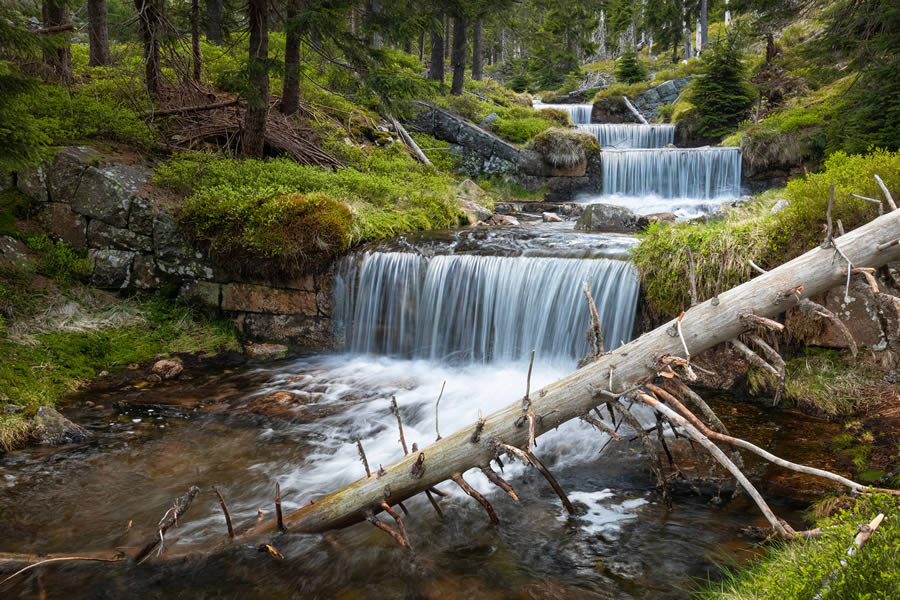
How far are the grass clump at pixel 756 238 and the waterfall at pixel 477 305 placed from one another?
1.41 feet

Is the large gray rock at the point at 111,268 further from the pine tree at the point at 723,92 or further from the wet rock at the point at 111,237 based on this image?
the pine tree at the point at 723,92

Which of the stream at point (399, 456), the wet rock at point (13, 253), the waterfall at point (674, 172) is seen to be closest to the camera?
the stream at point (399, 456)

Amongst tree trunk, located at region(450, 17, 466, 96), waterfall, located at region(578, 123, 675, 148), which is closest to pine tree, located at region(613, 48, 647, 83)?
waterfall, located at region(578, 123, 675, 148)

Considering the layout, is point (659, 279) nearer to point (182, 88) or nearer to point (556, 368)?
point (556, 368)

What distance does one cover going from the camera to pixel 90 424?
6.16m

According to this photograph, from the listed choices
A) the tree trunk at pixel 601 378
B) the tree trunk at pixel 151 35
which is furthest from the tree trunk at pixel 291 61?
the tree trunk at pixel 601 378

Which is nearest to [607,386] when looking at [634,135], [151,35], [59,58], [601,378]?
[601,378]

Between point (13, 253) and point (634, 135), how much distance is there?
19.4 metres

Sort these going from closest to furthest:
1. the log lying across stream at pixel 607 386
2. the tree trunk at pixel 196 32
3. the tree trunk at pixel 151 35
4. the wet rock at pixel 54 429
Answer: the log lying across stream at pixel 607 386 → the wet rock at pixel 54 429 → the tree trunk at pixel 151 35 → the tree trunk at pixel 196 32

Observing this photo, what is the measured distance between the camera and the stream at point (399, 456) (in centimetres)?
Answer: 381

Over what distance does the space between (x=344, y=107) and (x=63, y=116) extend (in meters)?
6.77

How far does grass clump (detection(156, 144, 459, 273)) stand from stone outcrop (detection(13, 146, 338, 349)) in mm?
368

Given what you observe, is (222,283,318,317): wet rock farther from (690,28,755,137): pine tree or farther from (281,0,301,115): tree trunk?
(690,28,755,137): pine tree

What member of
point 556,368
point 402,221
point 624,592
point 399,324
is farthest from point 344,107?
point 624,592
